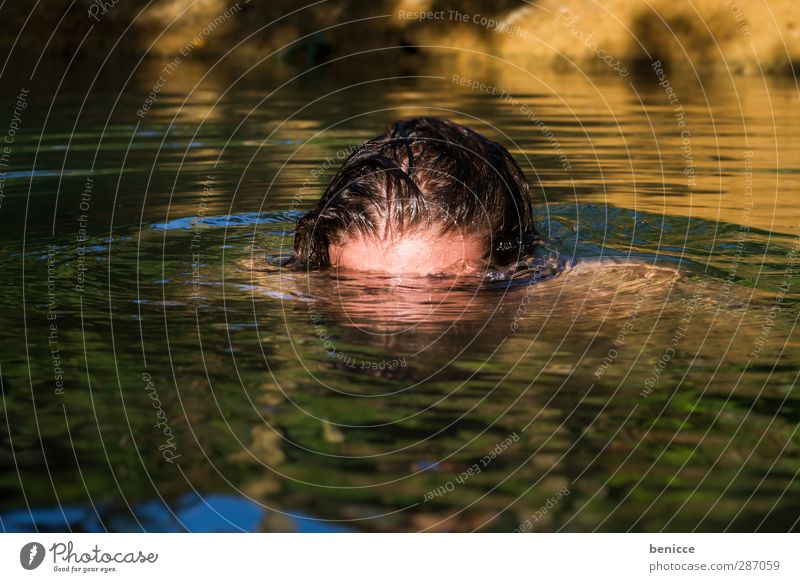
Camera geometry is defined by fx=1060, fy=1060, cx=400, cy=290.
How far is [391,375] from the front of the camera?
3.12 m

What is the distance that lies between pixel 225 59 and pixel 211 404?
18.2m

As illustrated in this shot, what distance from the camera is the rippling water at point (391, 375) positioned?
7.97ft

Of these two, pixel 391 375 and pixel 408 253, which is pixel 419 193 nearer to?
pixel 408 253

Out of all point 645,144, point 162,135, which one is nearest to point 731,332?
point 645,144

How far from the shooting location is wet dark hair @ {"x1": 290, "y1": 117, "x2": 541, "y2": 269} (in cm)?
432

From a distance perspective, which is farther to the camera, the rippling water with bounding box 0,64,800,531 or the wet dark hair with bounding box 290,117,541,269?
the wet dark hair with bounding box 290,117,541,269

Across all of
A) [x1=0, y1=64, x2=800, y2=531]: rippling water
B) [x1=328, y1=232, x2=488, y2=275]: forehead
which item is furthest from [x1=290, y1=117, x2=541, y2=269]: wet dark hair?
[x1=0, y1=64, x2=800, y2=531]: rippling water

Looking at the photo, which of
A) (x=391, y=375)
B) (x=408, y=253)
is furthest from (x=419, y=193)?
(x=391, y=375)

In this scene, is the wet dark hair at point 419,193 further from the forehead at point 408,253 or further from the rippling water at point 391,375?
the rippling water at point 391,375

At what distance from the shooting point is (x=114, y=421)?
2838 mm

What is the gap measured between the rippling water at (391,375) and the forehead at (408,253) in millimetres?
164

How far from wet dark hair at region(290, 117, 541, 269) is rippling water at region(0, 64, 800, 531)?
246 millimetres

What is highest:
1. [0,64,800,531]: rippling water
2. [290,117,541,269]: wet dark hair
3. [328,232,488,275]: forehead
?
[290,117,541,269]: wet dark hair

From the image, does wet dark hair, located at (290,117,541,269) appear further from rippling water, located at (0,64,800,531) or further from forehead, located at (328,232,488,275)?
rippling water, located at (0,64,800,531)
